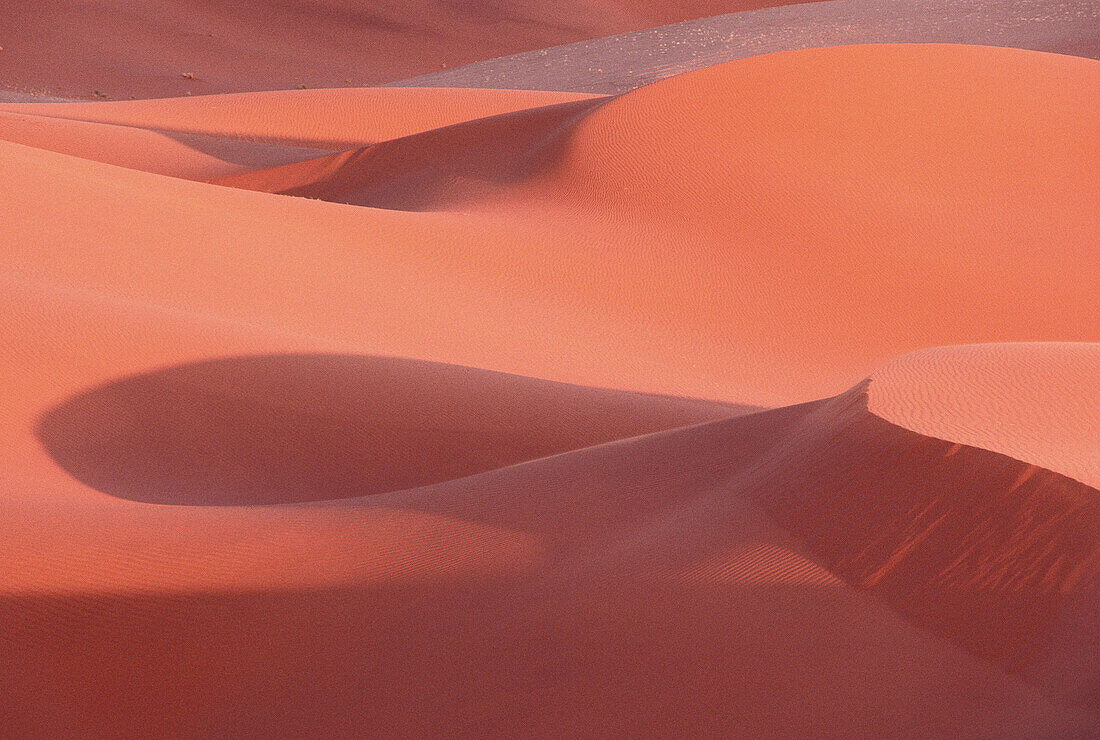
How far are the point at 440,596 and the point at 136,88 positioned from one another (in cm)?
2753

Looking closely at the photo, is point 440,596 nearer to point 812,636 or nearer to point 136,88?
point 812,636

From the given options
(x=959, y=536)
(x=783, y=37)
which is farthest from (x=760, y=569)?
(x=783, y=37)

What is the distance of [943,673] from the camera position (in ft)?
6.89

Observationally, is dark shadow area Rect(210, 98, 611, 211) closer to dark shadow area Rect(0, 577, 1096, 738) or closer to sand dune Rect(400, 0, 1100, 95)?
sand dune Rect(400, 0, 1100, 95)

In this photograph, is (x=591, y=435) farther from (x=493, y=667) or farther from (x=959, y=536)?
(x=959, y=536)

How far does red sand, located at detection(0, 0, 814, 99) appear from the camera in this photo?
1120 inches

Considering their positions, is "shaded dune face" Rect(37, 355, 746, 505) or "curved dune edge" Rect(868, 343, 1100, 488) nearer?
Answer: "curved dune edge" Rect(868, 343, 1100, 488)

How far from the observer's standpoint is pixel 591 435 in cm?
459

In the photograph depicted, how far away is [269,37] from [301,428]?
3107cm

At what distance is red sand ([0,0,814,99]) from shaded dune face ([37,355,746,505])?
2406 centimetres

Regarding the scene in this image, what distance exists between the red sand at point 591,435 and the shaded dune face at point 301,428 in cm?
2

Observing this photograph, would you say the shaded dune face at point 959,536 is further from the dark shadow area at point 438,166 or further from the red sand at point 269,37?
the red sand at point 269,37

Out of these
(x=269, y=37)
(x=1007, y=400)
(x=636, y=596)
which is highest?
(x=269, y=37)

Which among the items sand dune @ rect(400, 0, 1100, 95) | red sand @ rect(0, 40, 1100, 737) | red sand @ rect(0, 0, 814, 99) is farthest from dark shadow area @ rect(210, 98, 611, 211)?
red sand @ rect(0, 0, 814, 99)
